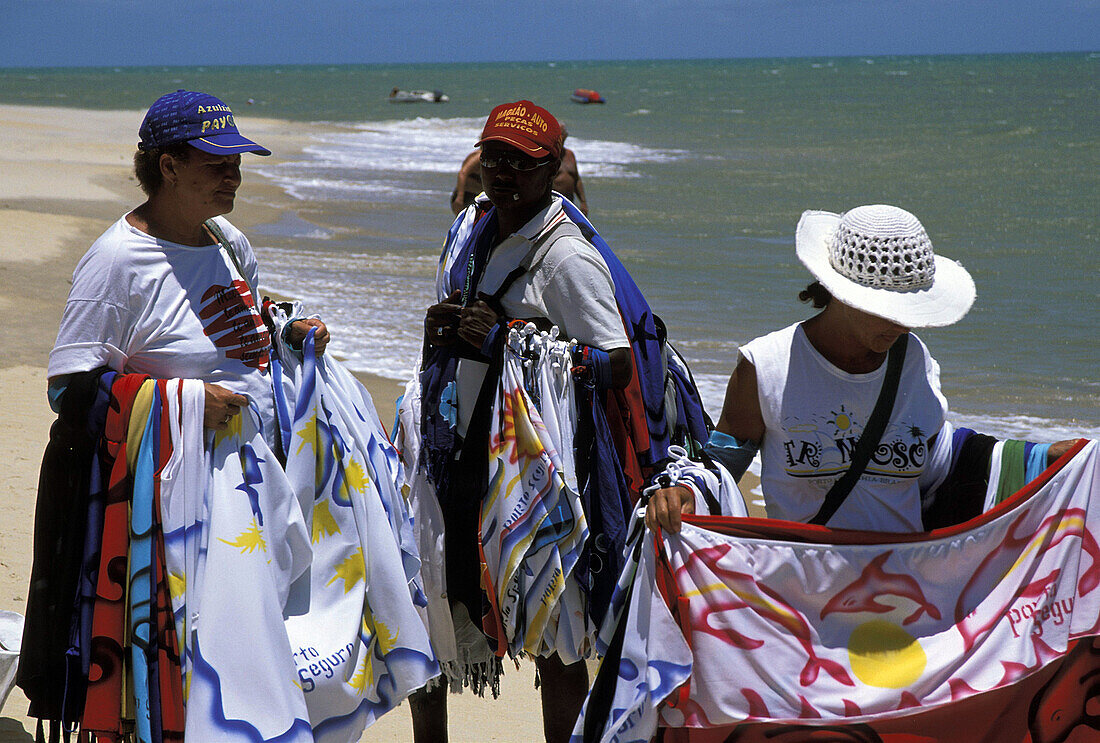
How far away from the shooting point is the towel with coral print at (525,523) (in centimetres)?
345

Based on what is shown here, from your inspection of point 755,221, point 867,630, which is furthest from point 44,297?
point 755,221

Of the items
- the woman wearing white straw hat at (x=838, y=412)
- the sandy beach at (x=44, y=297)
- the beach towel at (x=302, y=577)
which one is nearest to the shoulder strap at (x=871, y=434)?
the woman wearing white straw hat at (x=838, y=412)

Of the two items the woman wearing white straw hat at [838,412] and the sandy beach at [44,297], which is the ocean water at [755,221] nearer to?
the sandy beach at [44,297]

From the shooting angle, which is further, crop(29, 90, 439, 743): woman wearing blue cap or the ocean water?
the ocean water

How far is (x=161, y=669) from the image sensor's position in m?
2.91

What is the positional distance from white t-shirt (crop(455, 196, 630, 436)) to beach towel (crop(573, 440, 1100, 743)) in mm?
927

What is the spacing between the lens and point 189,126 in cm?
307

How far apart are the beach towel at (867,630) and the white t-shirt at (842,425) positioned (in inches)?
3.9

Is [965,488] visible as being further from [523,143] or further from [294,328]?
[294,328]

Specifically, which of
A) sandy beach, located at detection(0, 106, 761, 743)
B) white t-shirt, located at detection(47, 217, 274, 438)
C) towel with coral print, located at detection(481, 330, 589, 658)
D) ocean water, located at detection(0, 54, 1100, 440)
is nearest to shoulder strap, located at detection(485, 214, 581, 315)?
towel with coral print, located at detection(481, 330, 589, 658)

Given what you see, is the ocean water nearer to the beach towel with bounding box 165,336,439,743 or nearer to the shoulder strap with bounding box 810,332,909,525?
the beach towel with bounding box 165,336,439,743

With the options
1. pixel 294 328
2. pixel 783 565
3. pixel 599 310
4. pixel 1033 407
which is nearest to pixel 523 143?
pixel 599 310

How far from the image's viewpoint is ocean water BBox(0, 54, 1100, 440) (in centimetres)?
954

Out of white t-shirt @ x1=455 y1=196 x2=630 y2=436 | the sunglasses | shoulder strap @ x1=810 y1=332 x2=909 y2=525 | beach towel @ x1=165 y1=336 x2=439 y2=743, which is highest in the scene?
the sunglasses
